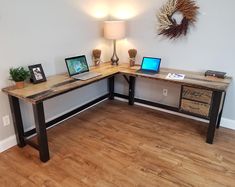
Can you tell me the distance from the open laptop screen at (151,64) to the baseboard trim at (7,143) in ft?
6.05

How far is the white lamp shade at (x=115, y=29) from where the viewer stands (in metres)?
2.97

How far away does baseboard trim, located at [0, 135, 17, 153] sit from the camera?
7.40 ft

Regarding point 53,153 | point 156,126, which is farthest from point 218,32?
point 53,153

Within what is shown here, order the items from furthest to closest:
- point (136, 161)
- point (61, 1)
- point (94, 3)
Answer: point (94, 3) → point (61, 1) → point (136, 161)

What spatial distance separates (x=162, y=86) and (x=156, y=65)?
41cm

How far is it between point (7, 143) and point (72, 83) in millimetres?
958

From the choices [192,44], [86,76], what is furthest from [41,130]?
[192,44]

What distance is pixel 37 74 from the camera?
231 centimetres

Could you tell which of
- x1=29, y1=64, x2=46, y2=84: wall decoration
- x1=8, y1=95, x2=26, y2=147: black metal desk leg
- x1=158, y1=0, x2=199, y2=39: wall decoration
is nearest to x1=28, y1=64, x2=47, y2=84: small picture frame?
x1=29, y1=64, x2=46, y2=84: wall decoration

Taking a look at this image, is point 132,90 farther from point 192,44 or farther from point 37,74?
point 37,74

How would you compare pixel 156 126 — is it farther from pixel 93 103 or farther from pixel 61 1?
pixel 61 1

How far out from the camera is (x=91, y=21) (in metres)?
3.04

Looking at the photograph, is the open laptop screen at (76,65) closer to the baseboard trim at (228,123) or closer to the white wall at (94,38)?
the white wall at (94,38)

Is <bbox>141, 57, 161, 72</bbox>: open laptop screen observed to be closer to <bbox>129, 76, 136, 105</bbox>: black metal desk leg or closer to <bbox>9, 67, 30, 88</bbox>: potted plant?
<bbox>129, 76, 136, 105</bbox>: black metal desk leg
